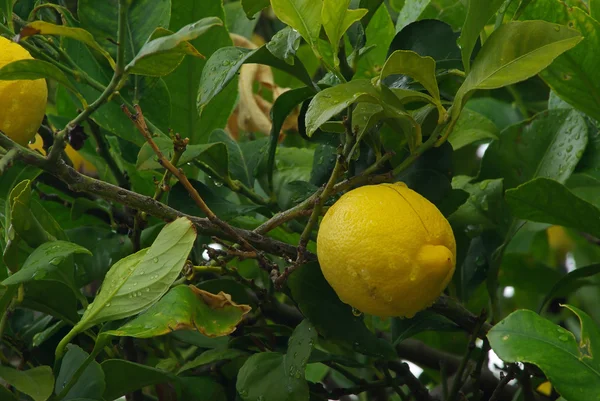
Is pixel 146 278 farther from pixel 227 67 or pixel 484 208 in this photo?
pixel 484 208

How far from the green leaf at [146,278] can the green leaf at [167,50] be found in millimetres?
141

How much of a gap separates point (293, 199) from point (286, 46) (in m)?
Result: 0.22

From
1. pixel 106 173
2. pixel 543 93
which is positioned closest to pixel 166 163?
pixel 106 173

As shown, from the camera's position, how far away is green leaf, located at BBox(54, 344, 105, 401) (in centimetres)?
81

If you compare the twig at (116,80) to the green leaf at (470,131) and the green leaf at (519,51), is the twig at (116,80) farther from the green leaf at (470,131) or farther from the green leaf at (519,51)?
the green leaf at (470,131)

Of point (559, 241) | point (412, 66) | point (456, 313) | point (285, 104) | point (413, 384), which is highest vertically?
point (412, 66)

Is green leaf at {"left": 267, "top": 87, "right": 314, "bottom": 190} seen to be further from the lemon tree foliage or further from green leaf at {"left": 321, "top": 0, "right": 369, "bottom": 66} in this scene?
green leaf at {"left": 321, "top": 0, "right": 369, "bottom": 66}

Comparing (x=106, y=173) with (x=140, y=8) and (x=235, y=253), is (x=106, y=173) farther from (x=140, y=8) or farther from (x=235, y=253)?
(x=235, y=253)

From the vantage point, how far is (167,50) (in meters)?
0.69

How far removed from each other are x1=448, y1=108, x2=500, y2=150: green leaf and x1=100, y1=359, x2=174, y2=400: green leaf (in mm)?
464

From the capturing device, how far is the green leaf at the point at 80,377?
81 centimetres

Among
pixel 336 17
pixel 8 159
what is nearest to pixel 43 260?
pixel 8 159

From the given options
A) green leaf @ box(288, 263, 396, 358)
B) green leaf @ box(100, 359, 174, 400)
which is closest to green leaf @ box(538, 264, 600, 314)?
green leaf @ box(288, 263, 396, 358)

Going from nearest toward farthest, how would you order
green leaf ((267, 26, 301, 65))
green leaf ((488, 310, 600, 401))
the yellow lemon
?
green leaf ((488, 310, 600, 401)), green leaf ((267, 26, 301, 65)), the yellow lemon
